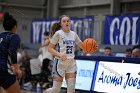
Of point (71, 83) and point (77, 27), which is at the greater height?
point (77, 27)

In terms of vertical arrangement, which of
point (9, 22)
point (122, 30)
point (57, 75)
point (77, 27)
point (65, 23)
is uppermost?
point (9, 22)

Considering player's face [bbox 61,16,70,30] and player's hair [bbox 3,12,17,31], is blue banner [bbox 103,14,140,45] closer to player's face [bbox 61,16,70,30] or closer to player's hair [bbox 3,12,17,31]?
player's face [bbox 61,16,70,30]

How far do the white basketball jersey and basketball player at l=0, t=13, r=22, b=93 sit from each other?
199 centimetres

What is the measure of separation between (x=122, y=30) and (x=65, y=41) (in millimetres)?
7079

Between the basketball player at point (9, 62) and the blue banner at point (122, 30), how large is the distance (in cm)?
853

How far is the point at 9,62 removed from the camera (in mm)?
5977

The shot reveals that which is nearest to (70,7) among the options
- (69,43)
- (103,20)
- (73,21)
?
(73,21)

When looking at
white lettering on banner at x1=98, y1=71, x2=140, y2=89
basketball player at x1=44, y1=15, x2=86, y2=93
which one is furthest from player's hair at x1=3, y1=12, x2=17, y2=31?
white lettering on banner at x1=98, y1=71, x2=140, y2=89

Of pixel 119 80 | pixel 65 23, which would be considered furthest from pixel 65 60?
pixel 119 80

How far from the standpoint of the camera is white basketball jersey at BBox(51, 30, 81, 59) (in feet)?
25.7

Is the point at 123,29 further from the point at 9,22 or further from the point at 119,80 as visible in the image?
the point at 9,22

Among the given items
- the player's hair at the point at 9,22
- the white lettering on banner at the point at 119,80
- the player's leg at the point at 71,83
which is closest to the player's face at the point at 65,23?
the player's leg at the point at 71,83

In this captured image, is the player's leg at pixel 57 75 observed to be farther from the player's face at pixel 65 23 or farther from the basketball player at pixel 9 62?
the basketball player at pixel 9 62

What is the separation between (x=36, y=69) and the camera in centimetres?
1488
